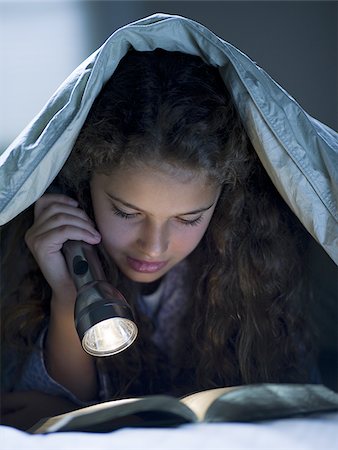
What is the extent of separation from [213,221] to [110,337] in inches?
12.8

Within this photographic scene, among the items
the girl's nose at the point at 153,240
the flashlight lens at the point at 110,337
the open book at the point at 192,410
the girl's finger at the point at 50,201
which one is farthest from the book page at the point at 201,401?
the girl's finger at the point at 50,201

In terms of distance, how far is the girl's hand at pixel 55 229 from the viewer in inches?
53.9

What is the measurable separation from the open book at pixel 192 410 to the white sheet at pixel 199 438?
5 centimetres

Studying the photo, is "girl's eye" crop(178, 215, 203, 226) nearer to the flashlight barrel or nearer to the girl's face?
the girl's face

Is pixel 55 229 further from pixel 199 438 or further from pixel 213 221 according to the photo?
pixel 199 438

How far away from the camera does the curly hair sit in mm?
1257

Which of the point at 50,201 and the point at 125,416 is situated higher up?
the point at 50,201

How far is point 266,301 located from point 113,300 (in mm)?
410

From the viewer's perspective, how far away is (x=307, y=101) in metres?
2.58

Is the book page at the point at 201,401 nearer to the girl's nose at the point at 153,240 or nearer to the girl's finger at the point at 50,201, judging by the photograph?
the girl's nose at the point at 153,240

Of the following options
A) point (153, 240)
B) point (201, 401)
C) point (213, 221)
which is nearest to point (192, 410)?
point (201, 401)

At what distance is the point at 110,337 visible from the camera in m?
1.25

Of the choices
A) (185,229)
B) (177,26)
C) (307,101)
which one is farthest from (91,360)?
(307,101)

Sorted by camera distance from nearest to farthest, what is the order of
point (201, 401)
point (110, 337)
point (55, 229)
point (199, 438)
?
point (199, 438) → point (201, 401) → point (110, 337) → point (55, 229)
